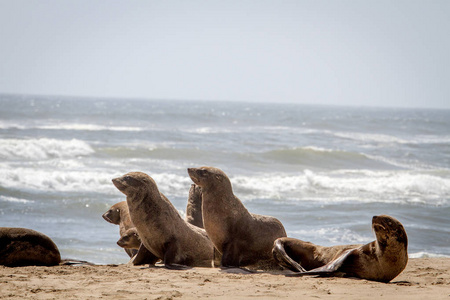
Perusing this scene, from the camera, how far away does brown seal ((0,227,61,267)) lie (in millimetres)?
7047

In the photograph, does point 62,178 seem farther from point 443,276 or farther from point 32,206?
point 443,276

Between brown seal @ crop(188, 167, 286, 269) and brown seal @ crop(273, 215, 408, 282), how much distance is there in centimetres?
62

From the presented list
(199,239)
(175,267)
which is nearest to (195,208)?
(199,239)

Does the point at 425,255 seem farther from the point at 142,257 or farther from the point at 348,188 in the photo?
the point at 348,188

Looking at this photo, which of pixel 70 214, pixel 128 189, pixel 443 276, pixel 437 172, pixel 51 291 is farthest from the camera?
pixel 437 172

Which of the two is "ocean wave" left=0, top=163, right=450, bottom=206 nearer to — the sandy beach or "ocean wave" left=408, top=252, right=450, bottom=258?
"ocean wave" left=408, top=252, right=450, bottom=258

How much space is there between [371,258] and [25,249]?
12.2ft

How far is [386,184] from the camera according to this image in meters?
19.2

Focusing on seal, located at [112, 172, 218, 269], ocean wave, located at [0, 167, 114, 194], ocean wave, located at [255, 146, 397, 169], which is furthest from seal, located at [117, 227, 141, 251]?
ocean wave, located at [255, 146, 397, 169]

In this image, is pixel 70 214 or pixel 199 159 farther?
pixel 199 159

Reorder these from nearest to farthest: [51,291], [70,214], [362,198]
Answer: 1. [51,291]
2. [70,214]
3. [362,198]

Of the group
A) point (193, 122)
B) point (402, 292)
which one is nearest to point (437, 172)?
point (402, 292)

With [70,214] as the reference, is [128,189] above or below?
above

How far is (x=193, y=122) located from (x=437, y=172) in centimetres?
2669
